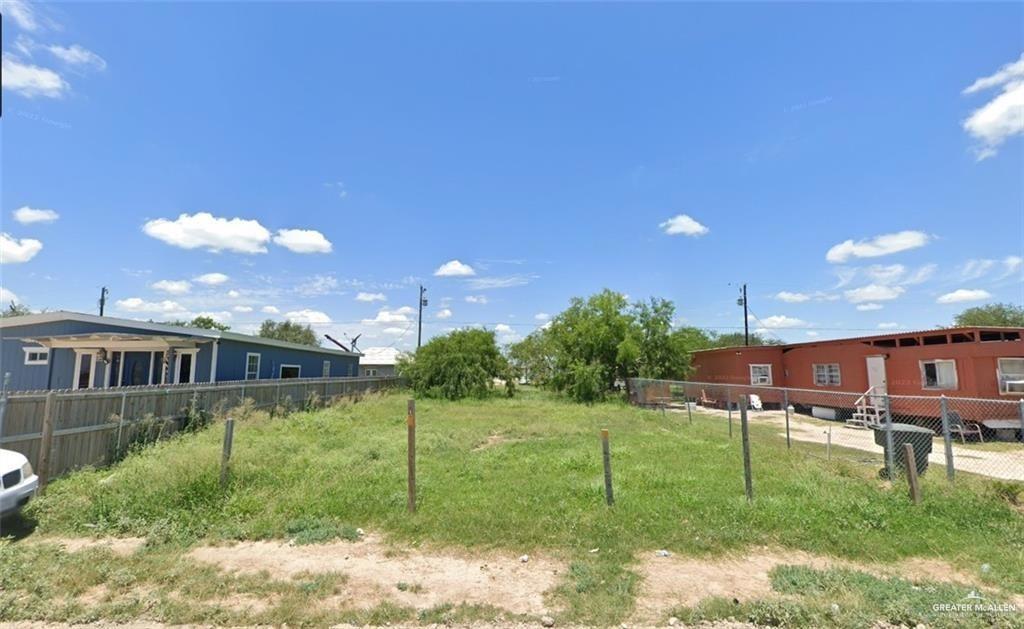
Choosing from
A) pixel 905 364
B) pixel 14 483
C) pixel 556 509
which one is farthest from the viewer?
pixel 905 364

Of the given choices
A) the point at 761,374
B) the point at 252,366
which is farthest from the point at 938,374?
the point at 252,366

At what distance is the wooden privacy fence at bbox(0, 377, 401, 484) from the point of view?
6.30 meters

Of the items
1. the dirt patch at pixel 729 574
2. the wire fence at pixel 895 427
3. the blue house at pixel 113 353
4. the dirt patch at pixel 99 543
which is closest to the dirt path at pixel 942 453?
the wire fence at pixel 895 427

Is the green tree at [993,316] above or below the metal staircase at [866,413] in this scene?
above

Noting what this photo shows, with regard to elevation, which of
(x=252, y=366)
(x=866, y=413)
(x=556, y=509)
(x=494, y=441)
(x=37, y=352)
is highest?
(x=37, y=352)

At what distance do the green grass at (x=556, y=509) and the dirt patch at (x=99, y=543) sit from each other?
0.15m

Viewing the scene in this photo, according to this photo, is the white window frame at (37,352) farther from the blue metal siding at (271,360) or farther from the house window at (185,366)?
the blue metal siding at (271,360)

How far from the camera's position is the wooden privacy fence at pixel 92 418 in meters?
6.30

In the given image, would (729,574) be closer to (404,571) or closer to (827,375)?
(404,571)

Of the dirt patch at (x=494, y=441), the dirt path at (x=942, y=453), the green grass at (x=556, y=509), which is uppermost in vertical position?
the green grass at (x=556, y=509)

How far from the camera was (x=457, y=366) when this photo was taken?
24297mm

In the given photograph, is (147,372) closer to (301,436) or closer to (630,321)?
(301,436)

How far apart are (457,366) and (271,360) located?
8.82m

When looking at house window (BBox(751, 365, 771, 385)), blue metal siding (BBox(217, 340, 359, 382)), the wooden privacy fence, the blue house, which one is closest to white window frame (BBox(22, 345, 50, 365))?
the blue house
